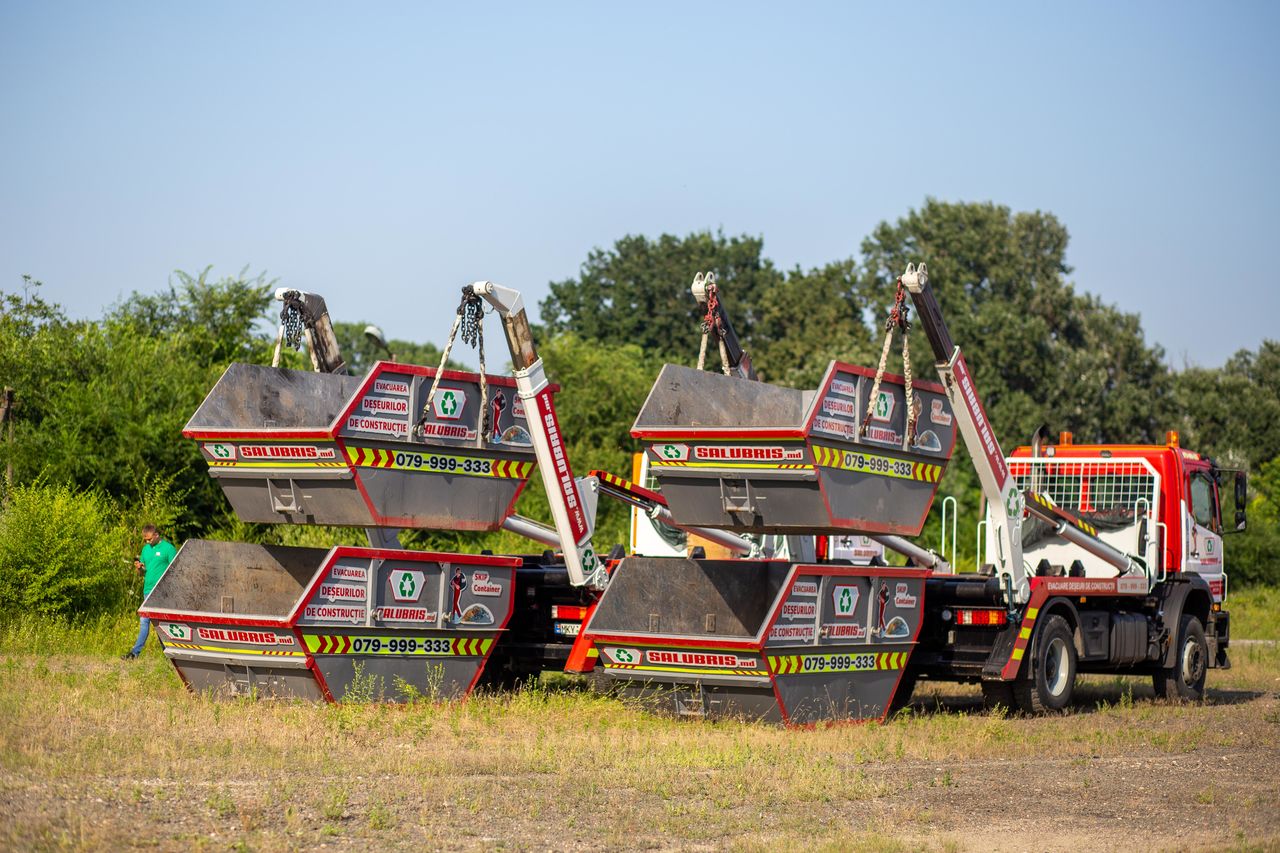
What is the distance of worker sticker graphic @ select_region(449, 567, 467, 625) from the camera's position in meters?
14.3

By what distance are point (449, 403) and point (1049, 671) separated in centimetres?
640

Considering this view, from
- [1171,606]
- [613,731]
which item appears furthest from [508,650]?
[1171,606]

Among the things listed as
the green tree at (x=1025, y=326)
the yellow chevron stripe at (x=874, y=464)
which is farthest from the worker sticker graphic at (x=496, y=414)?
the green tree at (x=1025, y=326)

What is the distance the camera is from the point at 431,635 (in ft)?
46.5

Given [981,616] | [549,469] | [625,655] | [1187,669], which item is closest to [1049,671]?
[981,616]

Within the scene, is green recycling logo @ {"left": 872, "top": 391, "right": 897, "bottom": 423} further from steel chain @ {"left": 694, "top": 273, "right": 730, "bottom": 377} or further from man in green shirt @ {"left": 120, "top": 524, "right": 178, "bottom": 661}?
man in green shirt @ {"left": 120, "top": 524, "right": 178, "bottom": 661}

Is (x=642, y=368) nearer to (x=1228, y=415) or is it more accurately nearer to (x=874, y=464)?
(x=1228, y=415)

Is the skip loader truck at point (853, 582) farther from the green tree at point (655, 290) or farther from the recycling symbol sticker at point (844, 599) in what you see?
the green tree at point (655, 290)

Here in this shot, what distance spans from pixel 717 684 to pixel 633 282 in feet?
162

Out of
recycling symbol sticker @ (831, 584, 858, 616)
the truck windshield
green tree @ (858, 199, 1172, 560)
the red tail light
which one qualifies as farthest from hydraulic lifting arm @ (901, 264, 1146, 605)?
Answer: green tree @ (858, 199, 1172, 560)

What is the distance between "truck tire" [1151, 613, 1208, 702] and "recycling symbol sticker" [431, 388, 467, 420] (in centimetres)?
831

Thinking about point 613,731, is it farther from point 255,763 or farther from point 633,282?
point 633,282

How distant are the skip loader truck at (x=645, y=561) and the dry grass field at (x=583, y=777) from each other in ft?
1.53

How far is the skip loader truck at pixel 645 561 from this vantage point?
12.9 metres
